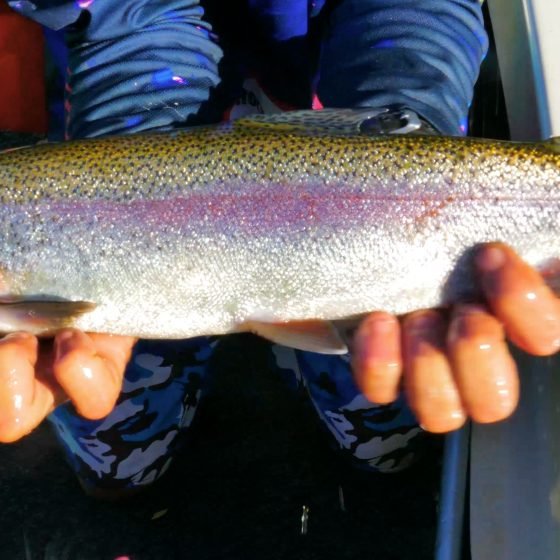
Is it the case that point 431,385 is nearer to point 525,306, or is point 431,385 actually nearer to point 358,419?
point 525,306

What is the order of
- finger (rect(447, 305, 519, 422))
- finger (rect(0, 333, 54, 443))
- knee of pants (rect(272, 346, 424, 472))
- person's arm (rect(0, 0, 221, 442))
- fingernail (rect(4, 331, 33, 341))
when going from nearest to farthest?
finger (rect(447, 305, 519, 422)) → finger (rect(0, 333, 54, 443)) → fingernail (rect(4, 331, 33, 341)) → person's arm (rect(0, 0, 221, 442)) → knee of pants (rect(272, 346, 424, 472))

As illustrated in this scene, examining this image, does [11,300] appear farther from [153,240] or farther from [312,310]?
[312,310]

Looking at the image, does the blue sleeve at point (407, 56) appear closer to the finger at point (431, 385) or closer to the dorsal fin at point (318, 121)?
the dorsal fin at point (318, 121)

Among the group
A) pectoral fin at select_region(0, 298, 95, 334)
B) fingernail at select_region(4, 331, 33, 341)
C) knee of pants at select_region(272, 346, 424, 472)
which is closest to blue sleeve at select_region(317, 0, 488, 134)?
knee of pants at select_region(272, 346, 424, 472)

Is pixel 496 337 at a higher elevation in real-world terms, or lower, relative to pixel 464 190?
lower

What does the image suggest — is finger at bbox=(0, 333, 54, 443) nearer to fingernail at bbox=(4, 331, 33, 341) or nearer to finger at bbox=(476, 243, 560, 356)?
fingernail at bbox=(4, 331, 33, 341)

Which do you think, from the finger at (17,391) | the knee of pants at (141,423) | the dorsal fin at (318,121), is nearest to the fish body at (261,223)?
the dorsal fin at (318,121)

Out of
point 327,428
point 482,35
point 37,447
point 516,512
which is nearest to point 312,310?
point 516,512
